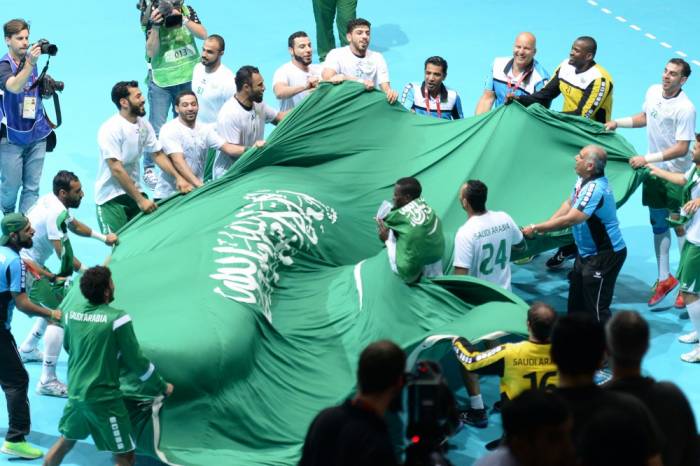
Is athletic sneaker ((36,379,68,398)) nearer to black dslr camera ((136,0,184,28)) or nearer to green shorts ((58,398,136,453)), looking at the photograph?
green shorts ((58,398,136,453))

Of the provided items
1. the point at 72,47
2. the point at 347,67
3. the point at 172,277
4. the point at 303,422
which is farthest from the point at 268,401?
the point at 72,47

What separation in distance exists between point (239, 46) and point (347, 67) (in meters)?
5.69

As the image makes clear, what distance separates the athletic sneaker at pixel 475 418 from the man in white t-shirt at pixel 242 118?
305 centimetres

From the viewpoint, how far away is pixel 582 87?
32.6 ft

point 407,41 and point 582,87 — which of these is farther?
point 407,41

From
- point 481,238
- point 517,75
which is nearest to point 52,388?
point 481,238

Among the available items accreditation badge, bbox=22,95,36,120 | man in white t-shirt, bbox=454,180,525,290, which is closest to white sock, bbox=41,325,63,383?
man in white t-shirt, bbox=454,180,525,290

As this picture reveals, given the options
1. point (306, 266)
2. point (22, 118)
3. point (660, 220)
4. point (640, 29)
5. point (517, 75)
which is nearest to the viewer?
point (306, 266)

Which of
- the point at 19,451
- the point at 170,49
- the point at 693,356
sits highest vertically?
the point at 170,49

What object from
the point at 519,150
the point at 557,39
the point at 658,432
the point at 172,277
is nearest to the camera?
the point at 658,432

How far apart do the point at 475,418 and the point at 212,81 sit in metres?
4.57

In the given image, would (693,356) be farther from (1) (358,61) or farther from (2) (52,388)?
(2) (52,388)

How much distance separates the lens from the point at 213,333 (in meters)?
6.94

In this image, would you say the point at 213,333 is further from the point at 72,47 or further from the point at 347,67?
the point at 72,47
